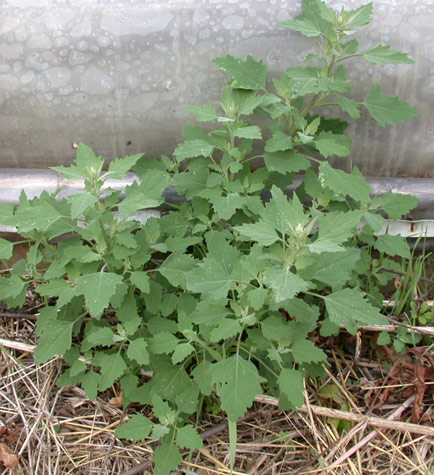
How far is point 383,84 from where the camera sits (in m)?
1.83

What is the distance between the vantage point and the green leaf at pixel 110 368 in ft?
5.08

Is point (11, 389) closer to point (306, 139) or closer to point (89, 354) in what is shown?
point (89, 354)

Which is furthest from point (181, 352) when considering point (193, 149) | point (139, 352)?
point (193, 149)

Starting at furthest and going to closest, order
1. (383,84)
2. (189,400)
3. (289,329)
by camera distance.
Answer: (383,84), (189,400), (289,329)

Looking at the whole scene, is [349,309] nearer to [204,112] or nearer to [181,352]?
[181,352]

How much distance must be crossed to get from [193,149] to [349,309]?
67 cm

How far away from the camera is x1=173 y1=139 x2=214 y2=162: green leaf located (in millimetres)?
1637

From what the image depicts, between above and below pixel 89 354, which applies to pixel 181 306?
above

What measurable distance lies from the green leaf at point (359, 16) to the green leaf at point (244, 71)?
0.28 metres

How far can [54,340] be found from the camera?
64.2 inches

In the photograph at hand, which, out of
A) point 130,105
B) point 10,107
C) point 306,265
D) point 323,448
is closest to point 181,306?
point 306,265

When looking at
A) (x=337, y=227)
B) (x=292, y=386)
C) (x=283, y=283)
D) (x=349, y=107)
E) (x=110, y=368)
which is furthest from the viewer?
(x=349, y=107)

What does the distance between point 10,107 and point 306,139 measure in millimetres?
1050

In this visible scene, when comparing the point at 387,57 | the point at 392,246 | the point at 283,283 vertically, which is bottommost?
the point at 392,246
